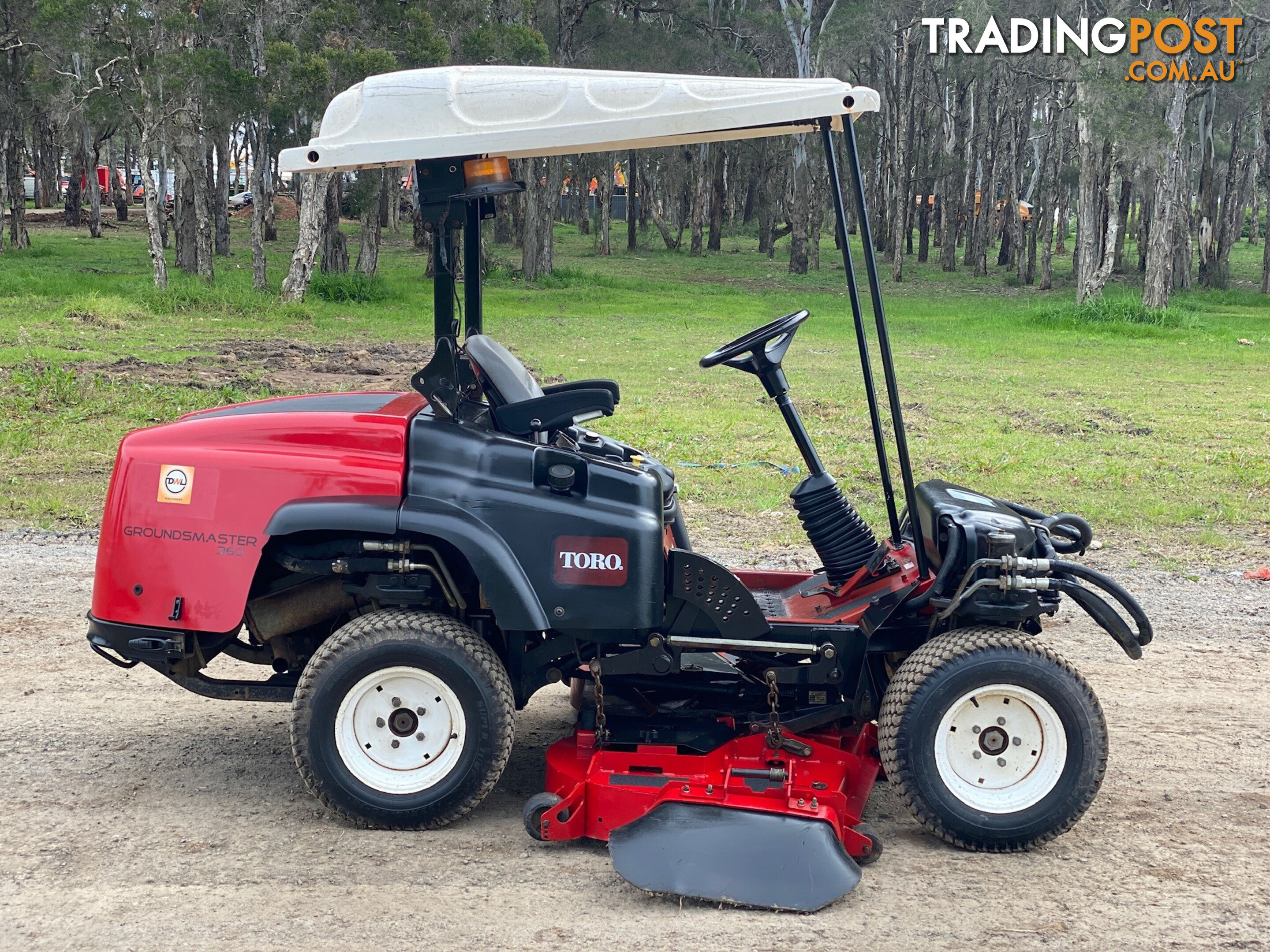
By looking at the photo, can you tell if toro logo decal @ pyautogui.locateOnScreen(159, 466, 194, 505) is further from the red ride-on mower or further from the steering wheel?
the steering wheel

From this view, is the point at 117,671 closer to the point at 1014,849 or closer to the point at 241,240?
the point at 1014,849

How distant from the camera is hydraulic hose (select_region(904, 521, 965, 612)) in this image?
170 inches

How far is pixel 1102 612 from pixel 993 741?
564 mm

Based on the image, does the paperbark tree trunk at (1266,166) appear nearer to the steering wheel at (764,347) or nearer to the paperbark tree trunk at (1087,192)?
the paperbark tree trunk at (1087,192)

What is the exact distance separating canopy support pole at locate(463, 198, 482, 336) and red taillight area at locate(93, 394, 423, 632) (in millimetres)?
644

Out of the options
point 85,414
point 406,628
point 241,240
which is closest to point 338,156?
point 406,628

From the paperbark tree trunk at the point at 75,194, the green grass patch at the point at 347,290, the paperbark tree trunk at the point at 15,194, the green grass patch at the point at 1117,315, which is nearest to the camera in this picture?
the green grass patch at the point at 1117,315

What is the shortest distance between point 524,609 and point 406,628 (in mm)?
411

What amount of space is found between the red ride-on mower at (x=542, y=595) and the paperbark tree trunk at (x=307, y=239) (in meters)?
20.0

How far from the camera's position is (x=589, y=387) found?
15.2ft

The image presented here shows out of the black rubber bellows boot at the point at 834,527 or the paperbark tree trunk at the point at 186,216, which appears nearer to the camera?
the black rubber bellows boot at the point at 834,527

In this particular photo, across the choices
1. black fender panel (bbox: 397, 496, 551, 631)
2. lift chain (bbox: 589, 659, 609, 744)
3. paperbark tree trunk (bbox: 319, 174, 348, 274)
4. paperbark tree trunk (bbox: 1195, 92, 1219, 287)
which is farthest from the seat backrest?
paperbark tree trunk (bbox: 1195, 92, 1219, 287)

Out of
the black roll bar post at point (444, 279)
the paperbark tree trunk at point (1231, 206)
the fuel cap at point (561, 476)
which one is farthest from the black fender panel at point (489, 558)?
the paperbark tree trunk at point (1231, 206)

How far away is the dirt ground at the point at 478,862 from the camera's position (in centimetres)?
361
